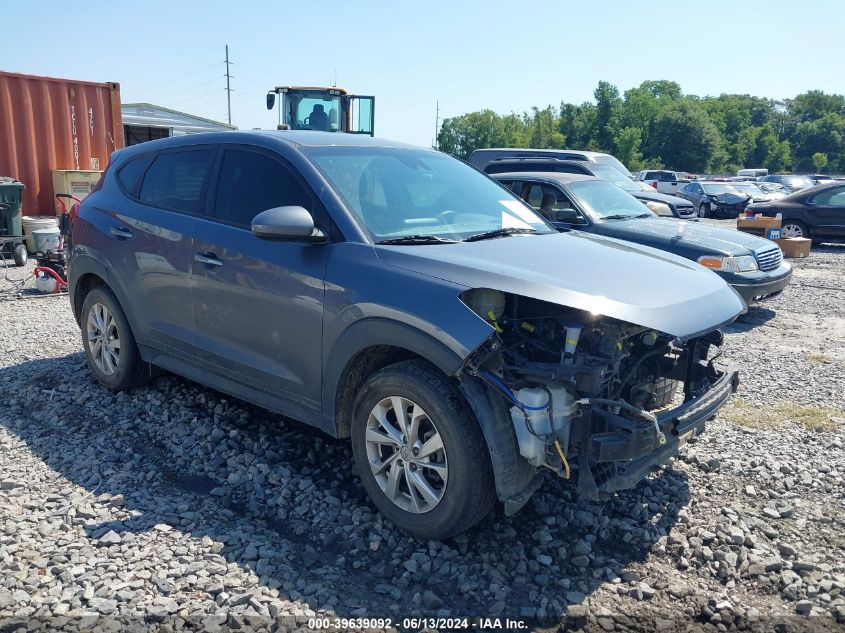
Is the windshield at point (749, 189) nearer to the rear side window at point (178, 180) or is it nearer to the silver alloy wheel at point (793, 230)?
the silver alloy wheel at point (793, 230)

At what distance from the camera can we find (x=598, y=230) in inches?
340

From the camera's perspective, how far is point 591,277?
3426 mm

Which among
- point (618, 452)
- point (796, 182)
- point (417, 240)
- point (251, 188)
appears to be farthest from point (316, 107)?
point (796, 182)

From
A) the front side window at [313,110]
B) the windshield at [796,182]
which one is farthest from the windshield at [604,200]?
the windshield at [796,182]

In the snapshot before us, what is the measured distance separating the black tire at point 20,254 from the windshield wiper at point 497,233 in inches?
386

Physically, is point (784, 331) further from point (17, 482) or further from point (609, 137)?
point (609, 137)

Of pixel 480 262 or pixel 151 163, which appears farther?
pixel 151 163

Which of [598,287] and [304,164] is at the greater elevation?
[304,164]

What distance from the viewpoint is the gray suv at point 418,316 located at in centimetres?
317

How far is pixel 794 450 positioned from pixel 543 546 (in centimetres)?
217

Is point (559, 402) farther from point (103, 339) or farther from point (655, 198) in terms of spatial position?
point (655, 198)

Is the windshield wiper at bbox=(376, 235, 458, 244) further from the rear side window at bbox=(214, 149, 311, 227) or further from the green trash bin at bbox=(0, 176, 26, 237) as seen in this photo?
the green trash bin at bbox=(0, 176, 26, 237)

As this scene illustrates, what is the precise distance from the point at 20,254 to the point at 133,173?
24.3 feet

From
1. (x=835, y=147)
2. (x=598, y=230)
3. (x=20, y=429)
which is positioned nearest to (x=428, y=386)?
(x=20, y=429)
